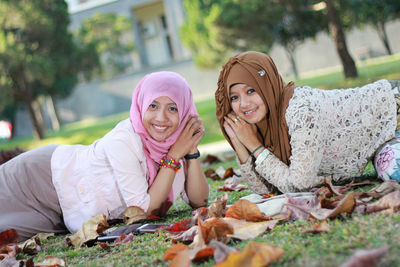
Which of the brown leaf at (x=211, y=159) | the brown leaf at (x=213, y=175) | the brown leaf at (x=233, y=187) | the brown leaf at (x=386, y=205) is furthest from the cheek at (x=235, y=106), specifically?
the brown leaf at (x=211, y=159)

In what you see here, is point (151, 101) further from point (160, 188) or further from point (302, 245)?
point (302, 245)

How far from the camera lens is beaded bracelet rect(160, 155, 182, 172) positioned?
3010 mm

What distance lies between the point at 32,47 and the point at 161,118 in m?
15.0

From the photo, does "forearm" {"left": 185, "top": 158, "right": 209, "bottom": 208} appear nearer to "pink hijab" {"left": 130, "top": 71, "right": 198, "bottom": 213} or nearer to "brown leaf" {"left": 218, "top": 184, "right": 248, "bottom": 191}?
"pink hijab" {"left": 130, "top": 71, "right": 198, "bottom": 213}

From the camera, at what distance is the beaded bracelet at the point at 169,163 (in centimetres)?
301

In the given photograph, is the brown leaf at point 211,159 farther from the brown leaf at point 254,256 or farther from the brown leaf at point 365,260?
the brown leaf at point 365,260

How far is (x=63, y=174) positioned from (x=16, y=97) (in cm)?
1559

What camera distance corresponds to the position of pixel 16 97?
684 inches

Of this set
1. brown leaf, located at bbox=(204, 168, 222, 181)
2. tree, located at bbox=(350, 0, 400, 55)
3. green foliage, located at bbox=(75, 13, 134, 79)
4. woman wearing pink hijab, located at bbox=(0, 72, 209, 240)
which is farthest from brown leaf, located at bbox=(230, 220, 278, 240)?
green foliage, located at bbox=(75, 13, 134, 79)

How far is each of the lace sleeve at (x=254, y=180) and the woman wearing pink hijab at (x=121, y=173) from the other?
1.23 ft

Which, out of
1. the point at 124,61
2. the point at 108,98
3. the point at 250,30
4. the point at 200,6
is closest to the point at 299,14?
the point at 250,30

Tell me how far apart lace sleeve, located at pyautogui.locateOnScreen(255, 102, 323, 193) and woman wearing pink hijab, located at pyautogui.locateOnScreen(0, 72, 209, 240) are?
730 millimetres

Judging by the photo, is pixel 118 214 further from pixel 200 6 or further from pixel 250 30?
pixel 200 6

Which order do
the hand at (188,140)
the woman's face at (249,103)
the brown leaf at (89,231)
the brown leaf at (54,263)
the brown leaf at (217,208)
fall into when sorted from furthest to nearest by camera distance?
the hand at (188,140)
the woman's face at (249,103)
the brown leaf at (89,231)
the brown leaf at (217,208)
the brown leaf at (54,263)
